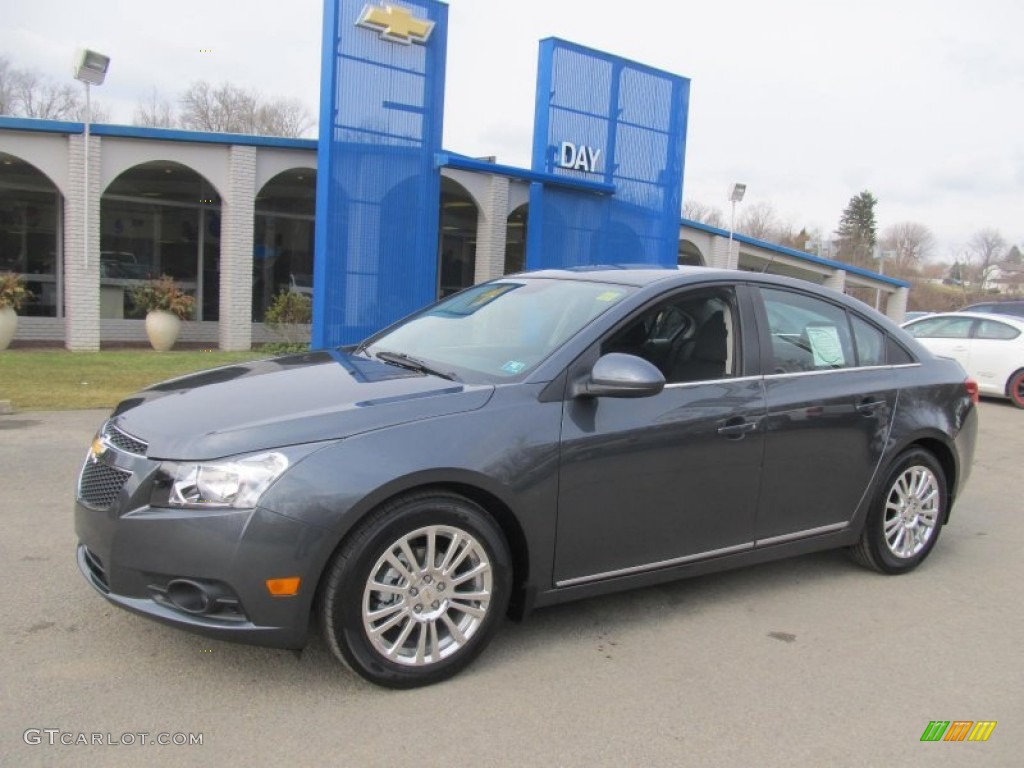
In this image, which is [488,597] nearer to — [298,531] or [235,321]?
[298,531]

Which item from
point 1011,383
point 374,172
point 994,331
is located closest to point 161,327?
point 374,172

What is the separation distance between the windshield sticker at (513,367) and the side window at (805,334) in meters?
1.38

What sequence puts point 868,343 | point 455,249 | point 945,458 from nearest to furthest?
1. point 868,343
2. point 945,458
3. point 455,249

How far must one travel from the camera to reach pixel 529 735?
3.01 meters

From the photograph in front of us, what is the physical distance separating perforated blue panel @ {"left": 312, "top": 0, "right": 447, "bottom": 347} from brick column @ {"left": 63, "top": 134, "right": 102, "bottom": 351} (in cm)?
448

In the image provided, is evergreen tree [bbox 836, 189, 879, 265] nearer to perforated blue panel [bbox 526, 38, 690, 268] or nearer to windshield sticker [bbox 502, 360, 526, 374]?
perforated blue panel [bbox 526, 38, 690, 268]

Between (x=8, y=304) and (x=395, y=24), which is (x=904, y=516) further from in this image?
(x=8, y=304)

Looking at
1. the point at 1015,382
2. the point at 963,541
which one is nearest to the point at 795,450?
the point at 963,541

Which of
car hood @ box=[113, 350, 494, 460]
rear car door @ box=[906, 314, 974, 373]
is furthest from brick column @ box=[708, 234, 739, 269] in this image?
car hood @ box=[113, 350, 494, 460]

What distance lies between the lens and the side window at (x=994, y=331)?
13.8 m

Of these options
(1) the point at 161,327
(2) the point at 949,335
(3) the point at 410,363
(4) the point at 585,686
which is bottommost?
(4) the point at 585,686

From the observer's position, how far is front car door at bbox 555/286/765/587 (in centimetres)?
361

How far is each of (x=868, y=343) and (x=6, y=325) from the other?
1311cm

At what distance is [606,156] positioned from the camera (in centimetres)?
1476
